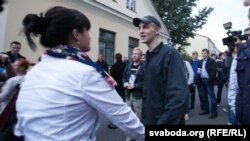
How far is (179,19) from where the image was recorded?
29375mm

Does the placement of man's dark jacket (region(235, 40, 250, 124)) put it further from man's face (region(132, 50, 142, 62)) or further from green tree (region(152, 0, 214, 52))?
green tree (region(152, 0, 214, 52))

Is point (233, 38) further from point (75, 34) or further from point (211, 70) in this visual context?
point (211, 70)

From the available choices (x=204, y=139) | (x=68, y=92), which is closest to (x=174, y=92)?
(x=204, y=139)

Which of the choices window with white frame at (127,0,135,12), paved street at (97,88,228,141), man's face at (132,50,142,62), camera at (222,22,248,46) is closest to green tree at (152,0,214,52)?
window with white frame at (127,0,135,12)

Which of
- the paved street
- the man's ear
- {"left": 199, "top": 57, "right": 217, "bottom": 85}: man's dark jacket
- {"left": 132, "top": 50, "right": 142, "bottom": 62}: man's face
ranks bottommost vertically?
the paved street

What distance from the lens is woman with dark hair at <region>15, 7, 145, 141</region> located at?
1598 mm

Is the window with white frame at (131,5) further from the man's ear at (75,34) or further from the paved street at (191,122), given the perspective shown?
the man's ear at (75,34)

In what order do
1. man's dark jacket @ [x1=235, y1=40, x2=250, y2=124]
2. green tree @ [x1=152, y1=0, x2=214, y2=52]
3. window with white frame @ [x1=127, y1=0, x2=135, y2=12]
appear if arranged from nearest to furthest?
1. man's dark jacket @ [x1=235, y1=40, x2=250, y2=124]
2. window with white frame @ [x1=127, y1=0, x2=135, y2=12]
3. green tree @ [x1=152, y1=0, x2=214, y2=52]

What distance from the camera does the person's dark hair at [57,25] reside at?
172 centimetres

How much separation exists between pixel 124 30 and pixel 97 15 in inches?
124

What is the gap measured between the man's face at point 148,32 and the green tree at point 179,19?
87.2 feet

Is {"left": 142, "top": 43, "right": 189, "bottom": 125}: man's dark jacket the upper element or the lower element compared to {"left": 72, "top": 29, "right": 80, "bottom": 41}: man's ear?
lower

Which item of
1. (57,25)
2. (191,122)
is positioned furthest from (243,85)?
(191,122)

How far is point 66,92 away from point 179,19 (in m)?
28.7
